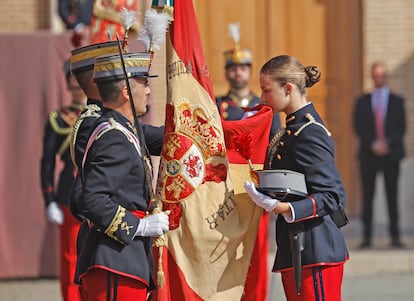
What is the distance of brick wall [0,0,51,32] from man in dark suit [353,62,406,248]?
11.9 feet

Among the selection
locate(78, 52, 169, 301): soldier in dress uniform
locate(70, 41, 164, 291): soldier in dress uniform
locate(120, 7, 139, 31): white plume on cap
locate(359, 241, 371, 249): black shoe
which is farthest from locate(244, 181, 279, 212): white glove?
locate(359, 241, 371, 249): black shoe

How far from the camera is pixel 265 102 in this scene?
5832 millimetres

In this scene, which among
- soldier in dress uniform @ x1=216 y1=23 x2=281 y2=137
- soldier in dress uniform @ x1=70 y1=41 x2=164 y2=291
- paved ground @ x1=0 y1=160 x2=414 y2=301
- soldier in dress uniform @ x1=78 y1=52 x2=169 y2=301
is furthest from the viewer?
paved ground @ x1=0 y1=160 x2=414 y2=301

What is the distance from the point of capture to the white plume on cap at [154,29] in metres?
5.57

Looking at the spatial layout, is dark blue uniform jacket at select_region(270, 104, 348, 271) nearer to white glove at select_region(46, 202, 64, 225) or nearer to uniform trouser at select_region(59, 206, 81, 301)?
uniform trouser at select_region(59, 206, 81, 301)

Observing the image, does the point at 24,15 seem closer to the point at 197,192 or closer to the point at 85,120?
the point at 85,120

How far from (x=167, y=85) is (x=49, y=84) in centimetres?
516

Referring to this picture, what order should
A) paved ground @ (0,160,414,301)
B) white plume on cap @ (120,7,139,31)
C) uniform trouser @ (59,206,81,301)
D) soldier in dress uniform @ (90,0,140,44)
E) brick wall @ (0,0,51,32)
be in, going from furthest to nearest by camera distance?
1. brick wall @ (0,0,51,32)
2. paved ground @ (0,160,414,301)
3. soldier in dress uniform @ (90,0,140,44)
4. uniform trouser @ (59,206,81,301)
5. white plume on cap @ (120,7,139,31)

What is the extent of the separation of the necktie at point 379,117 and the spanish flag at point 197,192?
648 centimetres

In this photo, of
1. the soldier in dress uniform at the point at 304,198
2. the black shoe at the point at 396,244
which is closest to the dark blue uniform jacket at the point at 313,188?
the soldier in dress uniform at the point at 304,198

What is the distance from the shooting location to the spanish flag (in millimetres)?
5801

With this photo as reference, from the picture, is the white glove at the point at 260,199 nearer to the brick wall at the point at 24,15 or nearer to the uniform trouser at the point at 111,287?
the uniform trouser at the point at 111,287

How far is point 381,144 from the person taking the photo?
1228 centimetres

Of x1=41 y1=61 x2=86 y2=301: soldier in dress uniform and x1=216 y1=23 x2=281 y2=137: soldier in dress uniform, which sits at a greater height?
x1=216 y1=23 x2=281 y2=137: soldier in dress uniform
